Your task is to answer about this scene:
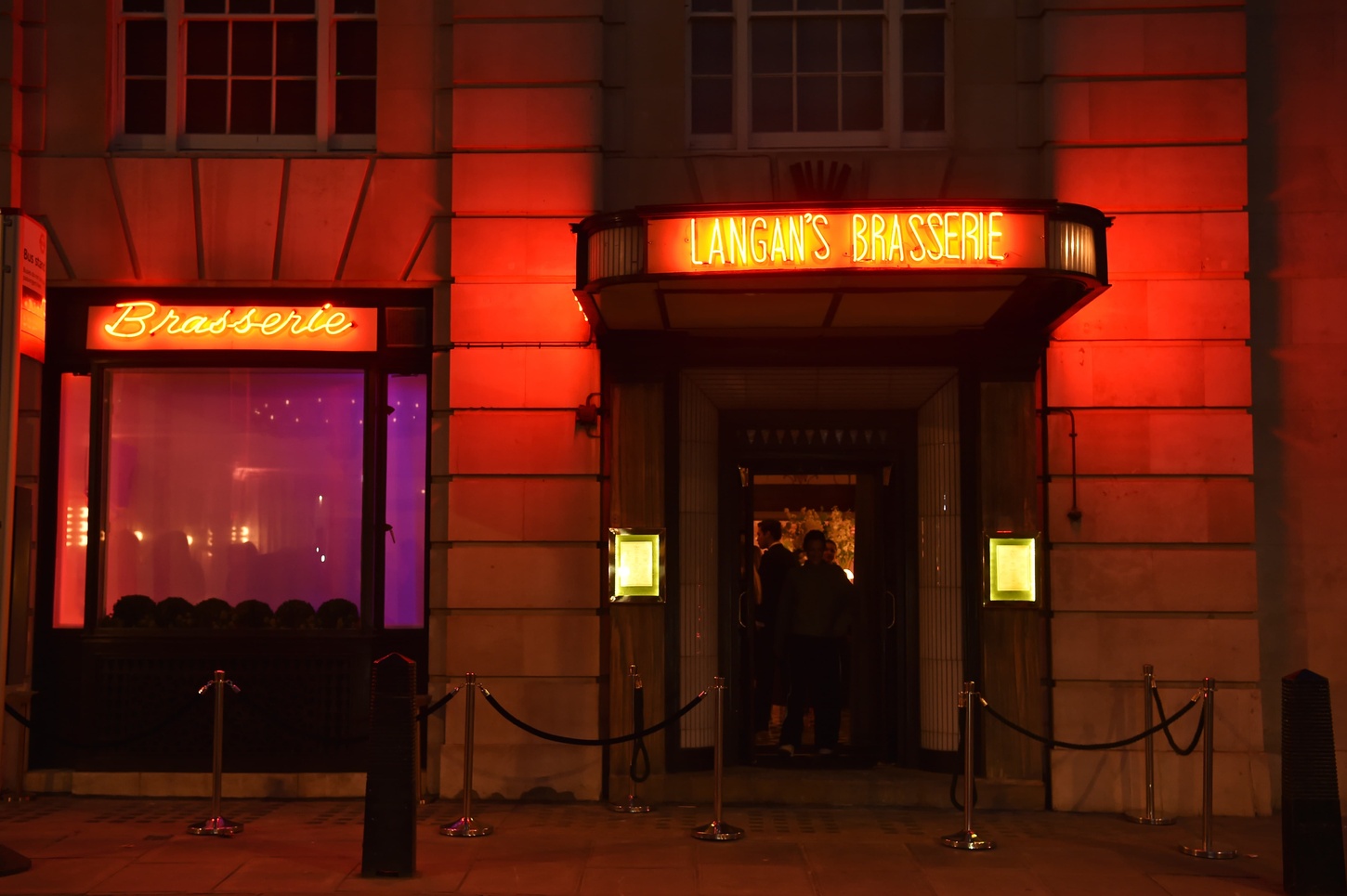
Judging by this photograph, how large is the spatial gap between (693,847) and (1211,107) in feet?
23.1

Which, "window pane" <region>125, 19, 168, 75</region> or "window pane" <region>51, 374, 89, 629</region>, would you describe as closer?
"window pane" <region>51, 374, 89, 629</region>

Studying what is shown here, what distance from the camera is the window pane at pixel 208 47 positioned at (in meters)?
11.6

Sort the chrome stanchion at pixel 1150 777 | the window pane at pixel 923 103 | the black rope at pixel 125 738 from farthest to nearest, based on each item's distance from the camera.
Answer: the window pane at pixel 923 103 < the chrome stanchion at pixel 1150 777 < the black rope at pixel 125 738

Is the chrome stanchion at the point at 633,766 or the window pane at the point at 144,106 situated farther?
the window pane at the point at 144,106

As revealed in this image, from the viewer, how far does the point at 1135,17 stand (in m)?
10.8

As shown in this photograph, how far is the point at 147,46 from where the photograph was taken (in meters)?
11.6

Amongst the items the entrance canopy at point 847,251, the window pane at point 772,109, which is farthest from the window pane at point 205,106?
the window pane at point 772,109

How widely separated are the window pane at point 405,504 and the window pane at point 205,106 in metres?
2.70

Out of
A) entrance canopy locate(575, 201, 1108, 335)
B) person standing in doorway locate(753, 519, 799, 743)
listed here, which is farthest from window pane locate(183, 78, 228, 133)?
person standing in doorway locate(753, 519, 799, 743)

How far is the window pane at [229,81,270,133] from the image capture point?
11555 mm

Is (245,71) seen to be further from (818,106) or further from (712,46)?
(818,106)

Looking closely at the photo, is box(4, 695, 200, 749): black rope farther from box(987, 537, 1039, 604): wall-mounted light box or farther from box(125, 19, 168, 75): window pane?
box(987, 537, 1039, 604): wall-mounted light box

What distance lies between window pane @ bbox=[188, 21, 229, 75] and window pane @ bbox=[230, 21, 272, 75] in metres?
0.08

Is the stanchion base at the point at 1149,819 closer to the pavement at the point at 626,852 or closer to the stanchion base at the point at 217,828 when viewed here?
the pavement at the point at 626,852
